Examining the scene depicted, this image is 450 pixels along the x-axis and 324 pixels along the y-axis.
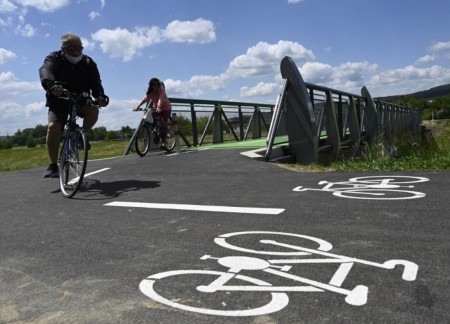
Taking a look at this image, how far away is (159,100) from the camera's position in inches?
402

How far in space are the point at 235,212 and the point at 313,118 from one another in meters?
5.15

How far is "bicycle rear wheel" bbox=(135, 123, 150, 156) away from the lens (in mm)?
9734

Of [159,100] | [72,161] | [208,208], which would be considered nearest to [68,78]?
[72,161]

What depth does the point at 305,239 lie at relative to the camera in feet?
9.71

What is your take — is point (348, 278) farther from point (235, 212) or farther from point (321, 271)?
point (235, 212)

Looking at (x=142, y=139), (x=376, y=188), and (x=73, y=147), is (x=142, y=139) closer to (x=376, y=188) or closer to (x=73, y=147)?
(x=73, y=147)

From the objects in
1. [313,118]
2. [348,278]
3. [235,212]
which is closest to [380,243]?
[348,278]

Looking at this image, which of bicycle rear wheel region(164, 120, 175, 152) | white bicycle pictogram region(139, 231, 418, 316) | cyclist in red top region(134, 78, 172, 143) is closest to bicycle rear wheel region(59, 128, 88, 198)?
white bicycle pictogram region(139, 231, 418, 316)

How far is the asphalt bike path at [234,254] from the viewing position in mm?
1992

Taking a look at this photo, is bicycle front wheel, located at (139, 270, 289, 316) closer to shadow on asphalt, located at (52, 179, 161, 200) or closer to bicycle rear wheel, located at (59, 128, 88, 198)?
shadow on asphalt, located at (52, 179, 161, 200)

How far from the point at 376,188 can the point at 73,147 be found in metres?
3.47

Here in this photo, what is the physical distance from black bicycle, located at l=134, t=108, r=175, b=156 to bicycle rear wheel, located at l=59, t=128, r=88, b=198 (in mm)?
4231

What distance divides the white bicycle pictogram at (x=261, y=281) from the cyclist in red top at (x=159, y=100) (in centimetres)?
772

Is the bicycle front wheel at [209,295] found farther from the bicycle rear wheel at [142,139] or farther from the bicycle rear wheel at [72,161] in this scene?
the bicycle rear wheel at [142,139]
